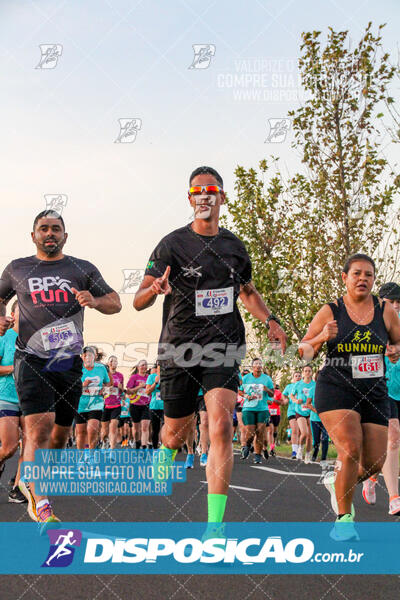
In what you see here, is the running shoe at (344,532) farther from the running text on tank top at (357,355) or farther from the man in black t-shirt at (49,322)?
the man in black t-shirt at (49,322)

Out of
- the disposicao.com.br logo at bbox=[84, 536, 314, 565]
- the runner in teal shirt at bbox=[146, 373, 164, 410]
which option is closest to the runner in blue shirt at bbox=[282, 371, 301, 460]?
the runner in teal shirt at bbox=[146, 373, 164, 410]

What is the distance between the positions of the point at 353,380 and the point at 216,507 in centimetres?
172

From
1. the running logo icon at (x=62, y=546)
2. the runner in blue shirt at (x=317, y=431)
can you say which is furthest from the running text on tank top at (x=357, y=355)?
the runner in blue shirt at (x=317, y=431)

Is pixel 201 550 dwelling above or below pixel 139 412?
above

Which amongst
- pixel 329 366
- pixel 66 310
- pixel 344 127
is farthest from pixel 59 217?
pixel 344 127

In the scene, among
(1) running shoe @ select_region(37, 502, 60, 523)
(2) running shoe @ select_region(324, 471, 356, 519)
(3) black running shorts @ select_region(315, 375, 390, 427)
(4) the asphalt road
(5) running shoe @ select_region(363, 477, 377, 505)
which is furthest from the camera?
(5) running shoe @ select_region(363, 477, 377, 505)

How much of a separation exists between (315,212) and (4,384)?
13658 mm

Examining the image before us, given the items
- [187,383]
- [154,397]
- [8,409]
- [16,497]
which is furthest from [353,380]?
[154,397]

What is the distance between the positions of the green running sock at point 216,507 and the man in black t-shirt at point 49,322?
177cm

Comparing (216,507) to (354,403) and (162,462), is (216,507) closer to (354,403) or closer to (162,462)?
(162,462)

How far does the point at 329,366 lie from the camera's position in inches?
251

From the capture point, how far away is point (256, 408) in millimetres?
16703

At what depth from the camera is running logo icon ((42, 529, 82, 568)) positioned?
5.12 m

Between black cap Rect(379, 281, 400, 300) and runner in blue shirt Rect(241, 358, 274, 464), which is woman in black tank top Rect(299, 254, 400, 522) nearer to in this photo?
black cap Rect(379, 281, 400, 300)
